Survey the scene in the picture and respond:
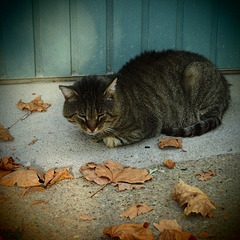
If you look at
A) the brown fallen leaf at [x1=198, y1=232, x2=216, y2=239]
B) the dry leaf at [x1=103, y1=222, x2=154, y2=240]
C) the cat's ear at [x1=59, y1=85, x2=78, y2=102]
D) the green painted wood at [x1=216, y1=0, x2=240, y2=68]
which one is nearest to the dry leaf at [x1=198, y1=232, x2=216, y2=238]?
the brown fallen leaf at [x1=198, y1=232, x2=216, y2=239]

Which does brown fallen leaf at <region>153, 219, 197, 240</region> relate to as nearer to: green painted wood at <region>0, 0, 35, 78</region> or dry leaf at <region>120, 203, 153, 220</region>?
dry leaf at <region>120, 203, 153, 220</region>

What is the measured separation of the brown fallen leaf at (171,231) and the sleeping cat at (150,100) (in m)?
1.28

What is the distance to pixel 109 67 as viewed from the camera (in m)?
5.17

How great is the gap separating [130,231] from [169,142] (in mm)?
1424

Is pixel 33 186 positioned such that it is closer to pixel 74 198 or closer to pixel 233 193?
pixel 74 198

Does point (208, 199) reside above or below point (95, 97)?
below

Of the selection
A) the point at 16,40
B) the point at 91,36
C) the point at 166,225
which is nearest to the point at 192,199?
the point at 166,225

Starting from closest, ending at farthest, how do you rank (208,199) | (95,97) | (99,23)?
1. (208,199)
2. (95,97)
3. (99,23)

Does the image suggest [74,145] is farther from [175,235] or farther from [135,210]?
[175,235]

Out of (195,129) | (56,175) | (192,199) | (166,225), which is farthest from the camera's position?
(195,129)

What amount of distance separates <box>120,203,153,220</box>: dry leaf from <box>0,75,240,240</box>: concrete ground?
38 mm

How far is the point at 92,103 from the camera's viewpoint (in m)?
3.04

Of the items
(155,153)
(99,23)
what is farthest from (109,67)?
(155,153)

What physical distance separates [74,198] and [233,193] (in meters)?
1.24
